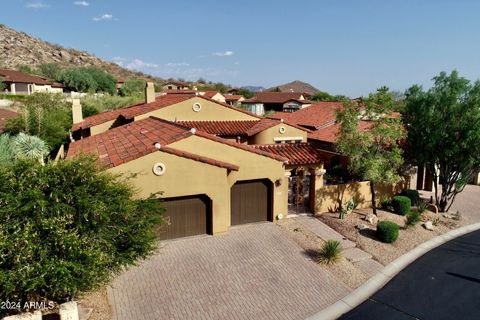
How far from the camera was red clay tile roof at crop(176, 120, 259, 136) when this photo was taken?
2738cm

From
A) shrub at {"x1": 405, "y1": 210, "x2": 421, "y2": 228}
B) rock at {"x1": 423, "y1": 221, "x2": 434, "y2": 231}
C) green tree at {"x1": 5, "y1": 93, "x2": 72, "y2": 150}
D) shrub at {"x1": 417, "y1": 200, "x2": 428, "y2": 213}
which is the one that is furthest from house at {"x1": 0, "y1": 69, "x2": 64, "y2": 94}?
rock at {"x1": 423, "y1": 221, "x2": 434, "y2": 231}

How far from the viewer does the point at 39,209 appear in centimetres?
945

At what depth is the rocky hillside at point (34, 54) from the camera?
101m

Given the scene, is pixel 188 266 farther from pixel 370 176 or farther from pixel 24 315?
pixel 370 176

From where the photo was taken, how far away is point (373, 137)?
64.6 ft

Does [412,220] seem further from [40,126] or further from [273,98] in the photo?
[273,98]

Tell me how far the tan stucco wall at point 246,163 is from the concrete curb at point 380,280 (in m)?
6.44

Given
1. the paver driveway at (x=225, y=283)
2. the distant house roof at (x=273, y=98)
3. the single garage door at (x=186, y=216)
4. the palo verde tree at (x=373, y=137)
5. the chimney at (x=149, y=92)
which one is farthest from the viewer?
the distant house roof at (x=273, y=98)

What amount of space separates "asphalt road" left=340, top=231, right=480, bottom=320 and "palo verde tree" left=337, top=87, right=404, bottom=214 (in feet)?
17.0

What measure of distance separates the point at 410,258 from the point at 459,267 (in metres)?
2.08

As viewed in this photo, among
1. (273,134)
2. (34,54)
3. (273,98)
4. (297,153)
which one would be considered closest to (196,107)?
(273,134)

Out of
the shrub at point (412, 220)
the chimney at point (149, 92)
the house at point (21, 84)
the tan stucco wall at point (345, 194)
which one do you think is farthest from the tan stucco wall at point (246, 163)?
the house at point (21, 84)

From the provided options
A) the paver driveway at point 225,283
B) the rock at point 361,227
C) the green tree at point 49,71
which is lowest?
the paver driveway at point 225,283

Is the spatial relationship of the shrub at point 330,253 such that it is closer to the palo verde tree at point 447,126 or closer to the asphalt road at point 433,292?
the asphalt road at point 433,292
